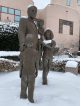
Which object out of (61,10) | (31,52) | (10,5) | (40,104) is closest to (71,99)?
(40,104)

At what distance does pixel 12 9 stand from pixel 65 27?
713 cm

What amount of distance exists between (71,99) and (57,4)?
2558 cm

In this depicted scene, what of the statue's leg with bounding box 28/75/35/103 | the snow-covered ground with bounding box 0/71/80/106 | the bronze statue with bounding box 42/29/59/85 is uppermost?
the bronze statue with bounding box 42/29/59/85

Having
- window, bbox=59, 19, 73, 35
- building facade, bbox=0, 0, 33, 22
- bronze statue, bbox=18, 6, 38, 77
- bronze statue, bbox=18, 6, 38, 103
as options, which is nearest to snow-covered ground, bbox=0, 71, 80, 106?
bronze statue, bbox=18, 6, 38, 103

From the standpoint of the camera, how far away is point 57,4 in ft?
114

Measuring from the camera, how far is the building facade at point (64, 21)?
33325 millimetres

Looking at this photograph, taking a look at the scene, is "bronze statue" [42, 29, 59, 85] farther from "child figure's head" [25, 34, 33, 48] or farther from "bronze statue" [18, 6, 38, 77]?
"child figure's head" [25, 34, 33, 48]

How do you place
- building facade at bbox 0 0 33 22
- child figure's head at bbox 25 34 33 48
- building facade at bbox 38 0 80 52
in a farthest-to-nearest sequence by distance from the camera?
building facade at bbox 38 0 80 52, building facade at bbox 0 0 33 22, child figure's head at bbox 25 34 33 48

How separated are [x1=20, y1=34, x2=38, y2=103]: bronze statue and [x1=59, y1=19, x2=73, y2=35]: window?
25.5 metres

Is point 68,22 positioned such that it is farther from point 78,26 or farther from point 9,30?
point 9,30

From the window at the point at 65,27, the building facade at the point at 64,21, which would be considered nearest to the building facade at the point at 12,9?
the building facade at the point at 64,21

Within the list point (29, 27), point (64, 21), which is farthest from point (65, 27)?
point (29, 27)

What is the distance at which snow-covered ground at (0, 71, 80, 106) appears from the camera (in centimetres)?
927

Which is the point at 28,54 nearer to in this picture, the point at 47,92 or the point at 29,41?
the point at 29,41
